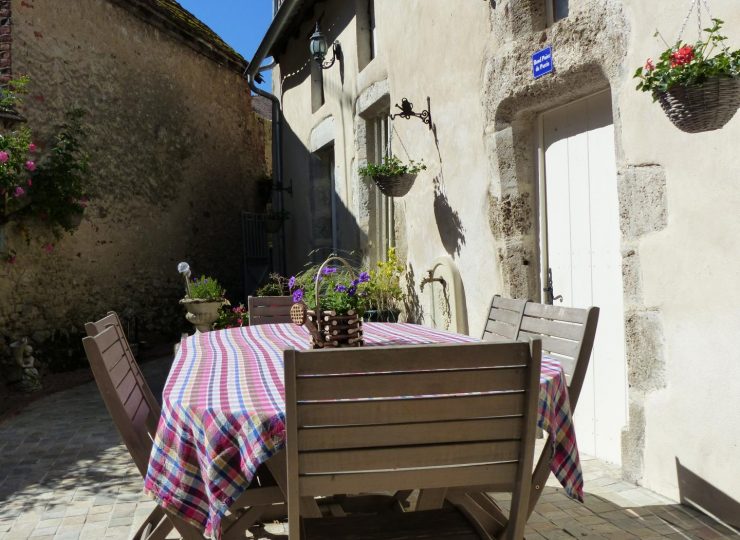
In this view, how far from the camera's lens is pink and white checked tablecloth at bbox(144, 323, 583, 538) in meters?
1.70

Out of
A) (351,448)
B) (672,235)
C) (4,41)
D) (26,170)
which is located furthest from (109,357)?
(4,41)

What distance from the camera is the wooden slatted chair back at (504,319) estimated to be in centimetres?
280

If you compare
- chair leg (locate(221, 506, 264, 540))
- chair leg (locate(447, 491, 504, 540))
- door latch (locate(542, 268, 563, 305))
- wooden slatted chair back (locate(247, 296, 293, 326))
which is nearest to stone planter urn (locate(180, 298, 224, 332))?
wooden slatted chair back (locate(247, 296, 293, 326))

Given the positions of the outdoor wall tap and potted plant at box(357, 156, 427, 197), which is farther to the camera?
potted plant at box(357, 156, 427, 197)

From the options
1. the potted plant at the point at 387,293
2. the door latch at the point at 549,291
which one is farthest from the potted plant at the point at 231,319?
the door latch at the point at 549,291

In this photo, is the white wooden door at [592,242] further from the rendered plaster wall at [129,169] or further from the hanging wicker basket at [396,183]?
the rendered plaster wall at [129,169]

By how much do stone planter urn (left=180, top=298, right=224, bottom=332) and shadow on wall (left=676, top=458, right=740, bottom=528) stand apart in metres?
4.60

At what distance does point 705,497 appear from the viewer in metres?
2.80

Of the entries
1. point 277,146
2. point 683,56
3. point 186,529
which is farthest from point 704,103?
point 277,146

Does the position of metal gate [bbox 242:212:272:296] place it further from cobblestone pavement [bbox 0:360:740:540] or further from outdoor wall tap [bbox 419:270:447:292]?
cobblestone pavement [bbox 0:360:740:540]

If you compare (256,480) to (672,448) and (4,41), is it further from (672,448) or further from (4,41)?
(4,41)

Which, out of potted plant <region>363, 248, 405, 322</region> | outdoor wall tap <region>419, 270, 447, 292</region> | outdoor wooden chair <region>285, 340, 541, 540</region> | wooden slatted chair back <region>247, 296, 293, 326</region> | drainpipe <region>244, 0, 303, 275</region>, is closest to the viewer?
outdoor wooden chair <region>285, 340, 541, 540</region>

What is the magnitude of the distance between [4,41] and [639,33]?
6.57 m

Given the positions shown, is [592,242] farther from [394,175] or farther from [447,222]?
[394,175]
